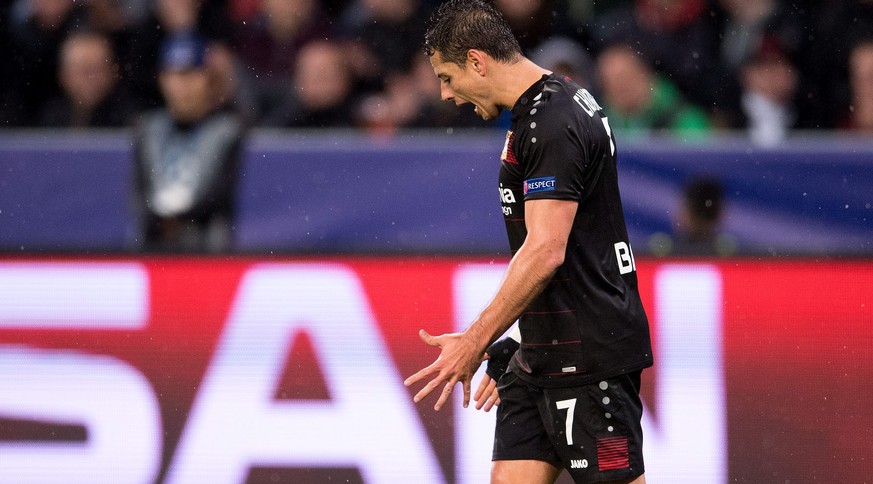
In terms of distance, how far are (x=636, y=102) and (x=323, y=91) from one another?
162 cm

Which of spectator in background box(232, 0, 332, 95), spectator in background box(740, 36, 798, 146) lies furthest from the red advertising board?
spectator in background box(232, 0, 332, 95)

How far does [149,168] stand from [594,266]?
3.06 metres

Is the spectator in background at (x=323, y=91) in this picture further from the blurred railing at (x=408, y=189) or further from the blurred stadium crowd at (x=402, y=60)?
the blurred railing at (x=408, y=189)

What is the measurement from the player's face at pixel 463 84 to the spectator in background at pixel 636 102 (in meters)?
2.64

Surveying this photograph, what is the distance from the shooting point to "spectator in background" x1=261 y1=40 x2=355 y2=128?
628 cm

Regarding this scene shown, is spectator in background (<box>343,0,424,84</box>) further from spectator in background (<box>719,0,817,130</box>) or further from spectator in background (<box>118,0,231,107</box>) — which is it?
spectator in background (<box>719,0,817,130</box>)

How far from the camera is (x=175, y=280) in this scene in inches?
180

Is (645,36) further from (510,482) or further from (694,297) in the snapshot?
(510,482)

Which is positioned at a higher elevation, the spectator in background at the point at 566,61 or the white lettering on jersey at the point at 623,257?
the spectator in background at the point at 566,61

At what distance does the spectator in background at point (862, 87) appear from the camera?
5.89 m

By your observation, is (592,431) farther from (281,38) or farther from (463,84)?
(281,38)

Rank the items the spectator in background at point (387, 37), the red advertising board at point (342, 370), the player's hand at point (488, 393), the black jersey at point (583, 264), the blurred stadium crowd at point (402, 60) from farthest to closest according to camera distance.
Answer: the spectator in background at point (387, 37)
the blurred stadium crowd at point (402, 60)
the red advertising board at point (342, 370)
the player's hand at point (488, 393)
the black jersey at point (583, 264)

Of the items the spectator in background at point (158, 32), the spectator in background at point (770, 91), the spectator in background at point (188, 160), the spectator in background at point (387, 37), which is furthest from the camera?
the spectator in background at point (158, 32)

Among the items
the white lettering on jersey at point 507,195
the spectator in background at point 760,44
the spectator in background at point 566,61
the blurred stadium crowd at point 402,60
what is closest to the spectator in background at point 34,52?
the blurred stadium crowd at point 402,60
